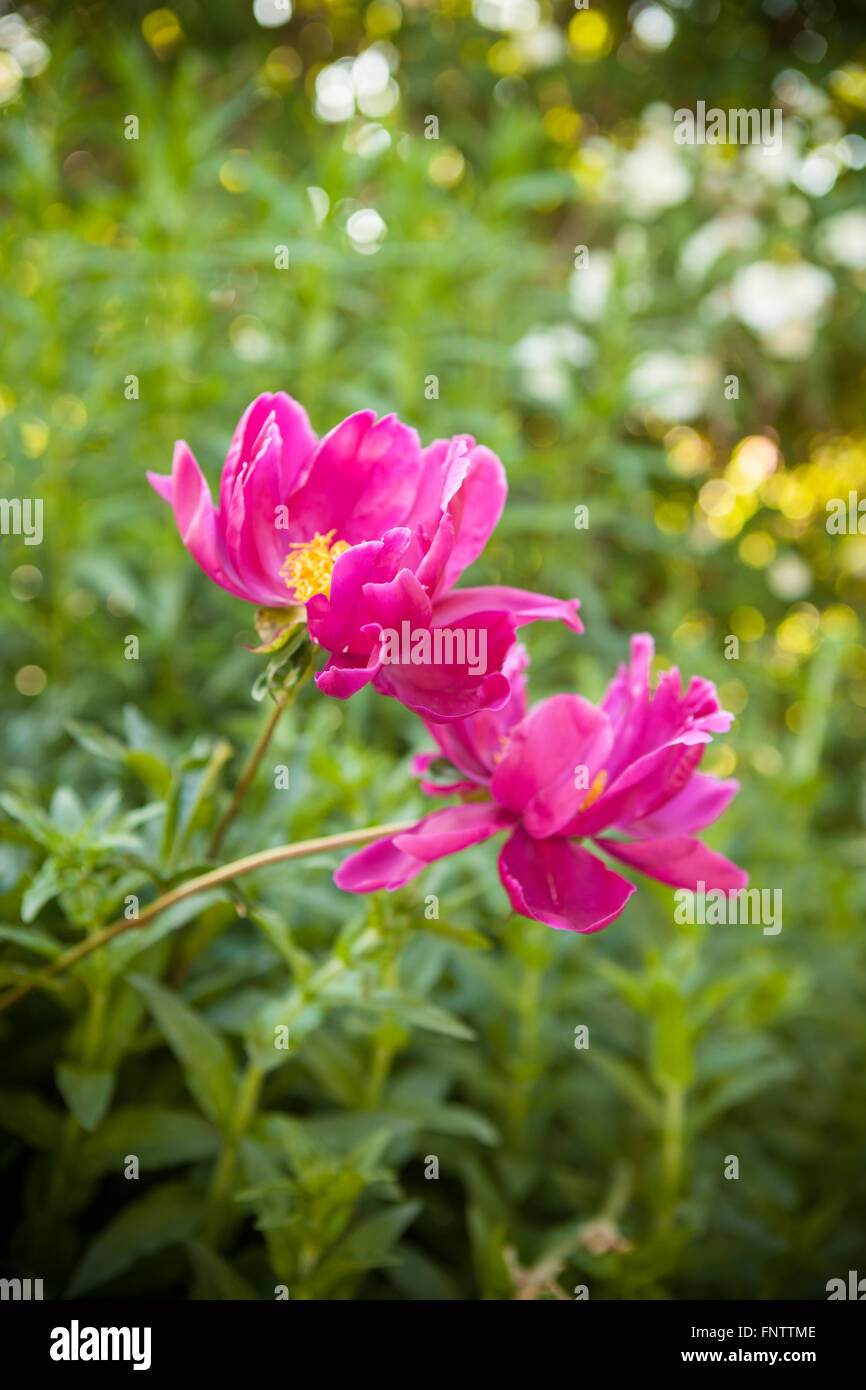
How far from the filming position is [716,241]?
2.34 meters

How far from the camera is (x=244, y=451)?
61 centimetres

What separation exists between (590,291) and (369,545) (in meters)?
1.69

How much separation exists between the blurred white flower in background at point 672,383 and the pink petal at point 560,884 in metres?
1.33

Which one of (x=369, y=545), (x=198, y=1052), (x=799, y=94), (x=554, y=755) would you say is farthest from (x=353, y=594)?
(x=799, y=94)

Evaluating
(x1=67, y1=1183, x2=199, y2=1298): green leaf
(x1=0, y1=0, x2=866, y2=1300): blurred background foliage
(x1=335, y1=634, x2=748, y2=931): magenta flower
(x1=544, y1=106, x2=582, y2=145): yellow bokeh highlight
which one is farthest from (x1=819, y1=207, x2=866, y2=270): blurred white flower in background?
(x1=67, y1=1183, x2=199, y2=1298): green leaf

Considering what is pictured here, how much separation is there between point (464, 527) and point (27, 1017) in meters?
0.70

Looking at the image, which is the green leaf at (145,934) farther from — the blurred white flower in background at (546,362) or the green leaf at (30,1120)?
the blurred white flower in background at (546,362)

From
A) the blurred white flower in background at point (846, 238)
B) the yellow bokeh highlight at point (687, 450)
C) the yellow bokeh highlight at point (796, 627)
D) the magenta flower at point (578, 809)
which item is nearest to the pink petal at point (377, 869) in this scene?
the magenta flower at point (578, 809)

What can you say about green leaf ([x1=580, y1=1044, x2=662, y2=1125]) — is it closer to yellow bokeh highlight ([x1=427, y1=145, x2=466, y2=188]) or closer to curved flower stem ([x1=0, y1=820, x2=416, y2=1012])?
curved flower stem ([x1=0, y1=820, x2=416, y2=1012])

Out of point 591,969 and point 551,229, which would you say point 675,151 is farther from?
point 591,969

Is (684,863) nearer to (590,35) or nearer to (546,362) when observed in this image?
(546,362)
